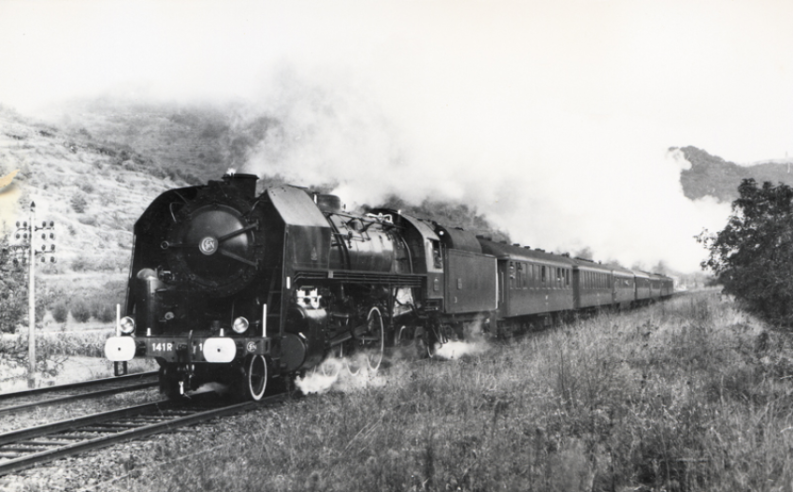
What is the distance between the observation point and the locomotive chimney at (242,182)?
898cm

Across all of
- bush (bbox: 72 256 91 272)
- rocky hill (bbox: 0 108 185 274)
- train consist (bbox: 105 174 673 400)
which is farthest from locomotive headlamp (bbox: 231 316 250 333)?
bush (bbox: 72 256 91 272)

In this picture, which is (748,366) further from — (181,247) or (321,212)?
(181,247)

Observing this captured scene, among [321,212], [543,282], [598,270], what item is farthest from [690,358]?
[598,270]

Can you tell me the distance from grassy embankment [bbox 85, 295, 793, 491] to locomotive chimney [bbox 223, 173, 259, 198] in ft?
9.78

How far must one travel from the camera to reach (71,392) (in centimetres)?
1031

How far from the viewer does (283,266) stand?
8.44m

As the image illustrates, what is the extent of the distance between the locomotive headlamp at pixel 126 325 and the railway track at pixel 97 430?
3.45 ft

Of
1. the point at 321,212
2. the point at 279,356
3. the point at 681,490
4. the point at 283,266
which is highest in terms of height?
the point at 321,212

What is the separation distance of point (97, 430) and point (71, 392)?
3532 mm

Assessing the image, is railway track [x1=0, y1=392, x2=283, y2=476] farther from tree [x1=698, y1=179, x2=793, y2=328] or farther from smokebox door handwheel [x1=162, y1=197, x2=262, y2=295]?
tree [x1=698, y1=179, x2=793, y2=328]

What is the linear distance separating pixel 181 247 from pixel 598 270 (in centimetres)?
2283

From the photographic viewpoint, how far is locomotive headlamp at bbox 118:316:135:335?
8.66 metres

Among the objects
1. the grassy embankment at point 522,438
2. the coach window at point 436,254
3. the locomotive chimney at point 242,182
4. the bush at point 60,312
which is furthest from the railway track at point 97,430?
the bush at point 60,312

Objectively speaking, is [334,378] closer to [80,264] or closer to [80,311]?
[80,311]
